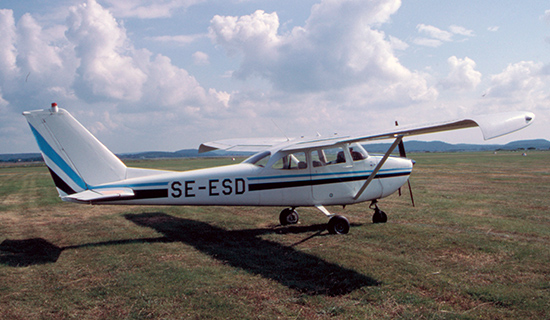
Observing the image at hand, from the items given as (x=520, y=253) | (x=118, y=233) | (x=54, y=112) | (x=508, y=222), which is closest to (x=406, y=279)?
(x=520, y=253)

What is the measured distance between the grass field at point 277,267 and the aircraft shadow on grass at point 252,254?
0.02 m

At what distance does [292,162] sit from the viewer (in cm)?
843

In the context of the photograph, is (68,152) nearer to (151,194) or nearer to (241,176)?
(151,194)

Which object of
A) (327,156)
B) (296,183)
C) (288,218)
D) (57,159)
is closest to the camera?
(57,159)

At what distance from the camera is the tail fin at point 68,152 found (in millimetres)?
7141

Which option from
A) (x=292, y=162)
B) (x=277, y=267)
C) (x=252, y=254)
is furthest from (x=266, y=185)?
(x=277, y=267)

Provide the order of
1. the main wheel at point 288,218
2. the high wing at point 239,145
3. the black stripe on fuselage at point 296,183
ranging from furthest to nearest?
the high wing at point 239,145
the main wheel at point 288,218
the black stripe on fuselage at point 296,183

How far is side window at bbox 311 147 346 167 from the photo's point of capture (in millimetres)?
8484

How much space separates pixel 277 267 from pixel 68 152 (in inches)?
189

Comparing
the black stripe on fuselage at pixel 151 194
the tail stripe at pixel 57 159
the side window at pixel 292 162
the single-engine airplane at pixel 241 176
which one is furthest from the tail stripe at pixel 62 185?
the side window at pixel 292 162

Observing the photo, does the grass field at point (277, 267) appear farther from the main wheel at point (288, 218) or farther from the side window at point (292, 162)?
the side window at point (292, 162)

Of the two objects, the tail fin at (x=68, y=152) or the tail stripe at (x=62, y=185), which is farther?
the tail stripe at (x=62, y=185)

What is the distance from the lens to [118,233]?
27.4ft

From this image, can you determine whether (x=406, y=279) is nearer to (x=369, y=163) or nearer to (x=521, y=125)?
(x=521, y=125)
